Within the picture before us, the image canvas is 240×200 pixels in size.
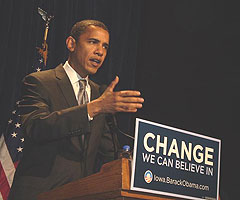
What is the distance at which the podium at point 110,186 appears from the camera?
4.17ft

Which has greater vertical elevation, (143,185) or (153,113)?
(153,113)

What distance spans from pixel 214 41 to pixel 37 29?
171 cm

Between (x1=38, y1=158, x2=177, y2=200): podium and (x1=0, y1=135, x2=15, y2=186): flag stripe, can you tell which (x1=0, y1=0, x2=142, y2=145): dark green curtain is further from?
(x1=38, y1=158, x2=177, y2=200): podium

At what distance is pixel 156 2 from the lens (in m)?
4.12

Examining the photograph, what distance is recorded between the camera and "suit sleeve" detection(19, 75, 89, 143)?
1.76 meters

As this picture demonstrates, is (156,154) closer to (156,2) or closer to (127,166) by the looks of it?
(127,166)

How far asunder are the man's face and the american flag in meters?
0.85

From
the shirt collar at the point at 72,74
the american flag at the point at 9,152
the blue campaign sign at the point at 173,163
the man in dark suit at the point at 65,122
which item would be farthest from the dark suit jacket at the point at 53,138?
the american flag at the point at 9,152

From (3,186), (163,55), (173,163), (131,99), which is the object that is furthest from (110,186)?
(163,55)

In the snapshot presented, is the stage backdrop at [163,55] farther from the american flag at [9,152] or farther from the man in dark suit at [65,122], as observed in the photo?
the man in dark suit at [65,122]

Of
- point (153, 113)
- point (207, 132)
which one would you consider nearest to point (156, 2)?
point (153, 113)

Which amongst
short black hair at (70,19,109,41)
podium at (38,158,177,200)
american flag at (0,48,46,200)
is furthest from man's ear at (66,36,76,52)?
podium at (38,158,177,200)

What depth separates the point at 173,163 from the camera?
141cm

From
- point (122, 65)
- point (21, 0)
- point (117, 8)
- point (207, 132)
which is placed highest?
point (117, 8)
